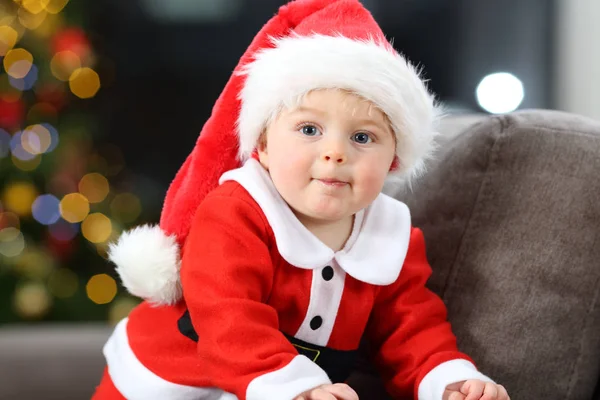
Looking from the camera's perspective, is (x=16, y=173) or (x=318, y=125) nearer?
(x=318, y=125)

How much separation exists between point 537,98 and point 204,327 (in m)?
2.20

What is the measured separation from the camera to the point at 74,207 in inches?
101

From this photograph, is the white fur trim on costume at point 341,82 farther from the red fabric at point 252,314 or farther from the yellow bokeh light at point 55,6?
the yellow bokeh light at point 55,6

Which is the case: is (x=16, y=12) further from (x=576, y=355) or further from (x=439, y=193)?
(x=576, y=355)

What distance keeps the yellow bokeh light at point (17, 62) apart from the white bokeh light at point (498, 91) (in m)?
1.65

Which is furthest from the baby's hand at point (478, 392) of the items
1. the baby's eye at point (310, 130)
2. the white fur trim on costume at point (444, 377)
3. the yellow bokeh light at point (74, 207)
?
the yellow bokeh light at point (74, 207)

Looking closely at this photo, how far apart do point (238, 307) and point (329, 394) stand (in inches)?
5.9

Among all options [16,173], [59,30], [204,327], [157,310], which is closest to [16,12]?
[59,30]

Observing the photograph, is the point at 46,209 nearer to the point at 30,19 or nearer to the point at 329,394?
the point at 30,19

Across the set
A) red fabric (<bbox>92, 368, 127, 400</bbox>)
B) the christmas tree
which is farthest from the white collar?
the christmas tree

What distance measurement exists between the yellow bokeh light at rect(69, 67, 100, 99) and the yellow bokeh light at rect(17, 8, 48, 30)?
0.73ft

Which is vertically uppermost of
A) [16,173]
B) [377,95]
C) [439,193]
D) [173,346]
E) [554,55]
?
[554,55]

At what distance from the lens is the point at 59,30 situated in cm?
251

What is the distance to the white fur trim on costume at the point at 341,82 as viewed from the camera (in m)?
0.88
